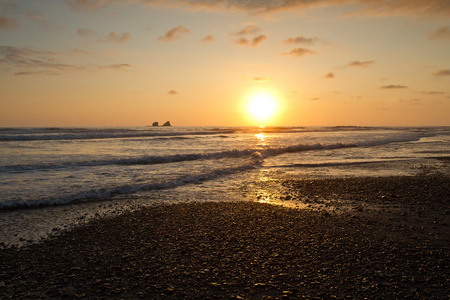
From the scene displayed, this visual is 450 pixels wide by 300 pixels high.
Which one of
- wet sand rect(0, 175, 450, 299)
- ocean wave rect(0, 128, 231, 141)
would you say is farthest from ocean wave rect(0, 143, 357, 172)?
ocean wave rect(0, 128, 231, 141)

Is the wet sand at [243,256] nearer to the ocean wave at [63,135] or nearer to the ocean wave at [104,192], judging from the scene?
the ocean wave at [104,192]

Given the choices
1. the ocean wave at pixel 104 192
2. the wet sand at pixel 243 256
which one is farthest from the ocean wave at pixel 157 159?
the wet sand at pixel 243 256

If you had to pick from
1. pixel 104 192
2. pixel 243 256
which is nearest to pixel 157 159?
pixel 104 192

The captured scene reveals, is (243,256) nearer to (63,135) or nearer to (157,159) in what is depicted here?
(157,159)

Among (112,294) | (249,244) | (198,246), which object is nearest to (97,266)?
(112,294)

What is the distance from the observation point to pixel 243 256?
226 inches

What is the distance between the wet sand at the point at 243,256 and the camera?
15.1ft

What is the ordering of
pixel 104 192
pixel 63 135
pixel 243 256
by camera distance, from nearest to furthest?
pixel 243 256 < pixel 104 192 < pixel 63 135

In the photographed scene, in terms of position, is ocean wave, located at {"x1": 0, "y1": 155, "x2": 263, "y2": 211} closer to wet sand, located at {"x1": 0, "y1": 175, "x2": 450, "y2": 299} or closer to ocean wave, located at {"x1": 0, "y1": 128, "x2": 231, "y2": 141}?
wet sand, located at {"x1": 0, "y1": 175, "x2": 450, "y2": 299}

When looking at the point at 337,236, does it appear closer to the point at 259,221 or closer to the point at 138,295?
the point at 259,221

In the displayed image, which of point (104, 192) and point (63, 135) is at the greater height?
point (63, 135)

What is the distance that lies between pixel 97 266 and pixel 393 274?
547 centimetres

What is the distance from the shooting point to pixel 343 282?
474 centimetres

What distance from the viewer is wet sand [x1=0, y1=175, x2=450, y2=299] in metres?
4.60
